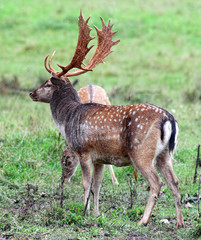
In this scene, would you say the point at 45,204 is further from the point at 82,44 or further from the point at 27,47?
the point at 27,47

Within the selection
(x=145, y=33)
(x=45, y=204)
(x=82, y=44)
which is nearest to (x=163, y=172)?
(x=45, y=204)

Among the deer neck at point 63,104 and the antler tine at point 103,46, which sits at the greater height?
the antler tine at point 103,46

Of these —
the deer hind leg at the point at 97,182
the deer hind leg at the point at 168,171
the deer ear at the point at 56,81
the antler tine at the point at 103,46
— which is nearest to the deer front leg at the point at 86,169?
the deer hind leg at the point at 97,182

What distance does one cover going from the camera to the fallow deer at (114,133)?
5305 millimetres

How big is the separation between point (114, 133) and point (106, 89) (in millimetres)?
6955

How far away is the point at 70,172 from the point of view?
6.95 m

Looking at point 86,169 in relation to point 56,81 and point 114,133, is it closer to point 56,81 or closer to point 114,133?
point 114,133

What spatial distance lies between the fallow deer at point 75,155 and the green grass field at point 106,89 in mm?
163

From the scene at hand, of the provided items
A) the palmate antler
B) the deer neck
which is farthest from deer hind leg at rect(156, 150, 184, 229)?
the palmate antler

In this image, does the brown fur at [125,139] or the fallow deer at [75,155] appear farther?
the fallow deer at [75,155]

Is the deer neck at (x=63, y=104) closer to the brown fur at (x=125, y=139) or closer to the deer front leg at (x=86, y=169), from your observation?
the brown fur at (x=125, y=139)

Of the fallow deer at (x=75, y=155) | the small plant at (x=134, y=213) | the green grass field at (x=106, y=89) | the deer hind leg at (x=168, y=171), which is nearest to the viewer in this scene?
the green grass field at (x=106, y=89)

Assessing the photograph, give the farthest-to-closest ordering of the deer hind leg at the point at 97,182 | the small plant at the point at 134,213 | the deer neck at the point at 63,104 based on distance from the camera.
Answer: the deer neck at the point at 63,104 → the deer hind leg at the point at 97,182 → the small plant at the point at 134,213

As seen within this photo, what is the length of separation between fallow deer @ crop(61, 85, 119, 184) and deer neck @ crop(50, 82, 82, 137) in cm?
68
